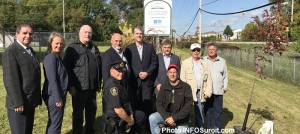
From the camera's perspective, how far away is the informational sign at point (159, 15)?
9.37m

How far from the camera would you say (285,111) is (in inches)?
350

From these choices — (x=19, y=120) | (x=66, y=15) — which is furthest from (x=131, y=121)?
(x=66, y=15)

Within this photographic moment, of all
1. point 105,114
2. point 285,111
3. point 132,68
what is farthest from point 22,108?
point 285,111

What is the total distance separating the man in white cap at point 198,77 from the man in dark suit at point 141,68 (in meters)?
0.56

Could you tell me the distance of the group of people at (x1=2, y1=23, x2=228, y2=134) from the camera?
406cm

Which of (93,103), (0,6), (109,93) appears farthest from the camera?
(0,6)

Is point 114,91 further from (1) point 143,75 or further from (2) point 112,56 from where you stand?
(1) point 143,75

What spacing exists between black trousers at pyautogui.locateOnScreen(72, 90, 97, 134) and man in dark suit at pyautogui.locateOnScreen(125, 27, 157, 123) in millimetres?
714

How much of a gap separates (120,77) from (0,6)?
56.0 meters

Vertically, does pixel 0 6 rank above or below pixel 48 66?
above

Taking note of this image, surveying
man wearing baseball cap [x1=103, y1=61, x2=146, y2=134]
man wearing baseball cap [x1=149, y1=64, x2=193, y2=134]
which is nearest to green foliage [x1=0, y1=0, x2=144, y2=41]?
man wearing baseball cap [x1=149, y1=64, x2=193, y2=134]

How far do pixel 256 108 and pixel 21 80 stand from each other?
673cm

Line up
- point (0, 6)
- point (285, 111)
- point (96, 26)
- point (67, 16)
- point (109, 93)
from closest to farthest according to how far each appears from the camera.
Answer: point (109, 93) → point (285, 111) → point (0, 6) → point (67, 16) → point (96, 26)

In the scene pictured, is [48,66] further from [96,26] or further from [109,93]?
[96,26]
